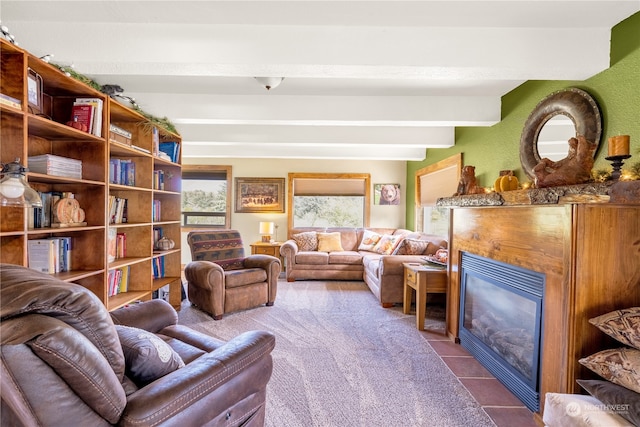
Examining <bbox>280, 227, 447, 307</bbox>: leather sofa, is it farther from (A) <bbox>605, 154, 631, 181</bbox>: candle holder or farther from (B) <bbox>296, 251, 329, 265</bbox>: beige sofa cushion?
(A) <bbox>605, 154, 631, 181</bbox>: candle holder

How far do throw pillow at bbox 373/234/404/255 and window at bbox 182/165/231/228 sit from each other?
3.04m

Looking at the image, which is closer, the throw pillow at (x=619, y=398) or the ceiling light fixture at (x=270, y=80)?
the throw pillow at (x=619, y=398)

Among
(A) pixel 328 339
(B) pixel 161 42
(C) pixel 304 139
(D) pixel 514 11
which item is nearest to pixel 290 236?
(C) pixel 304 139

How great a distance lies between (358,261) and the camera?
15.8 ft

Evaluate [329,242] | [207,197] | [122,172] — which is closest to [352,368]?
[122,172]

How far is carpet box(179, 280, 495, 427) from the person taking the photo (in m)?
1.70

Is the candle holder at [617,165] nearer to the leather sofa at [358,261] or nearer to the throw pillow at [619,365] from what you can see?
the throw pillow at [619,365]

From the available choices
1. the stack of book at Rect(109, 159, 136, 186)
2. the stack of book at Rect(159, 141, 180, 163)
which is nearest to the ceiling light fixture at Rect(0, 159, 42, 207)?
the stack of book at Rect(109, 159, 136, 186)

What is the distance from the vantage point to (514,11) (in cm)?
171

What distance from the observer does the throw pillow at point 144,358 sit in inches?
42.3

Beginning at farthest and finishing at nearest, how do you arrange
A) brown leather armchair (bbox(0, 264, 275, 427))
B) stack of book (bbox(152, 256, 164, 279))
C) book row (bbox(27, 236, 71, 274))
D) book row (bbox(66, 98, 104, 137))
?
stack of book (bbox(152, 256, 164, 279))
book row (bbox(66, 98, 104, 137))
book row (bbox(27, 236, 71, 274))
brown leather armchair (bbox(0, 264, 275, 427))

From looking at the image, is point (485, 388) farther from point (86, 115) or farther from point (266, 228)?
point (266, 228)

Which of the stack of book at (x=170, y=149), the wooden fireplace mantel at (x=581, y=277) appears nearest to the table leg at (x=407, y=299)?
the wooden fireplace mantel at (x=581, y=277)

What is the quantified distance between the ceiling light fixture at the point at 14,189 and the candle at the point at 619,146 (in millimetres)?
2895
